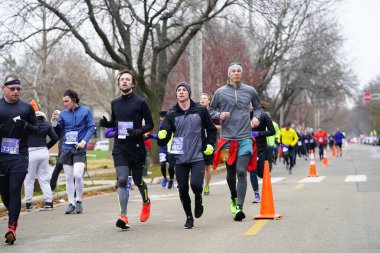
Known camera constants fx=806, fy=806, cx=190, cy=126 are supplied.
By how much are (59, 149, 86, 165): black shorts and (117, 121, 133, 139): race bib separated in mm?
2382

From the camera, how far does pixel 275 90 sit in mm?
68438

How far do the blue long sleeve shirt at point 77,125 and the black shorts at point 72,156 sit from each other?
80 mm

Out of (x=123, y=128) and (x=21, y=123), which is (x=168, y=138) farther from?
(x=21, y=123)

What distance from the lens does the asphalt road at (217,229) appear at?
8.55 meters

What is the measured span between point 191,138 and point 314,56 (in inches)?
1720

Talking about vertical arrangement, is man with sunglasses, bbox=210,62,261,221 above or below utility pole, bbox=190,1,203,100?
below

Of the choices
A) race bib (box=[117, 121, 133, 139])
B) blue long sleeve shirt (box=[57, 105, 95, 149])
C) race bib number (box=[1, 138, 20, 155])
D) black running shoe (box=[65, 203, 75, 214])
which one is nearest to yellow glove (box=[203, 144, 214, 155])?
race bib (box=[117, 121, 133, 139])

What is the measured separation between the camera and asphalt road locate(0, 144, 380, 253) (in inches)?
337

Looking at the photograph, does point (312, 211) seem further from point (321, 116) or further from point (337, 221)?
point (321, 116)

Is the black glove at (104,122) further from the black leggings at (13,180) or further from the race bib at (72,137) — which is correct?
the race bib at (72,137)

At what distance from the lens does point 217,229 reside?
32.7ft

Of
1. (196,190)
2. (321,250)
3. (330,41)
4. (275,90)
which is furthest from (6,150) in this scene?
(275,90)

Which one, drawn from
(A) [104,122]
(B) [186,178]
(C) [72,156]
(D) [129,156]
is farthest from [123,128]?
(C) [72,156]

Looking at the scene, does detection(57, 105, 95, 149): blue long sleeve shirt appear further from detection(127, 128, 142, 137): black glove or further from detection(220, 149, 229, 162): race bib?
detection(220, 149, 229, 162): race bib
